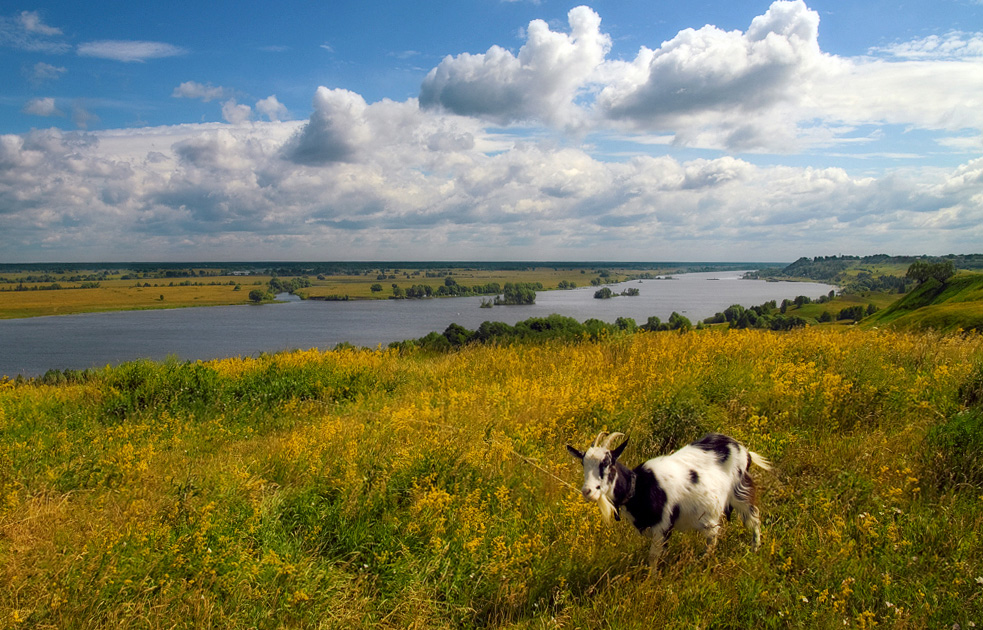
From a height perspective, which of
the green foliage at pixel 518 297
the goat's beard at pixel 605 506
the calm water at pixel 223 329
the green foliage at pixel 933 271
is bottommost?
the calm water at pixel 223 329

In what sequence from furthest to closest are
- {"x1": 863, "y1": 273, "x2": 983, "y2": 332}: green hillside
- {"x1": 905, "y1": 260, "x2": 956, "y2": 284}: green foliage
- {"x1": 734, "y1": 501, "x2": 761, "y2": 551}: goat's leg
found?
{"x1": 905, "y1": 260, "x2": 956, "y2": 284}: green foliage
{"x1": 863, "y1": 273, "x2": 983, "y2": 332}: green hillside
{"x1": 734, "y1": 501, "x2": 761, "y2": 551}: goat's leg

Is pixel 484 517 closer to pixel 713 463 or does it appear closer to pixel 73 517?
pixel 713 463

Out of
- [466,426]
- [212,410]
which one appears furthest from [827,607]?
[212,410]

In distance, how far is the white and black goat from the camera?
3.73 metres

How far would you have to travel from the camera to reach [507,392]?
8133 millimetres

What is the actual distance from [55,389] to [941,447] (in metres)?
14.4

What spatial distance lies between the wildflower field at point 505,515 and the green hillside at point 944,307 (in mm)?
6478

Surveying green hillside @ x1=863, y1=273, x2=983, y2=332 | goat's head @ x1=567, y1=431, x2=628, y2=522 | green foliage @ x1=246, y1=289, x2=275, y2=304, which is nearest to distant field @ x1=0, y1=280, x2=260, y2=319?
green foliage @ x1=246, y1=289, x2=275, y2=304

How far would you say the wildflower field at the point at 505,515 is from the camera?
138 inches

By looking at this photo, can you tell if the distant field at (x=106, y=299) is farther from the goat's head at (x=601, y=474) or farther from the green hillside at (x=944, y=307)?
the green hillside at (x=944, y=307)

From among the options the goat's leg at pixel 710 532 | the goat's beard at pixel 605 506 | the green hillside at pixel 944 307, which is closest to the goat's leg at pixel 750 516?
the goat's leg at pixel 710 532

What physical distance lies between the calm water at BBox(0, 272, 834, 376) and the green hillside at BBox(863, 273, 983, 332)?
36.7 meters

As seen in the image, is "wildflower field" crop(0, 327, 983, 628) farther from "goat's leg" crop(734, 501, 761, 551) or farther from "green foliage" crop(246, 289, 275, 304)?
"green foliage" crop(246, 289, 275, 304)

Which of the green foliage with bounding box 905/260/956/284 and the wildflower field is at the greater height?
the green foliage with bounding box 905/260/956/284
